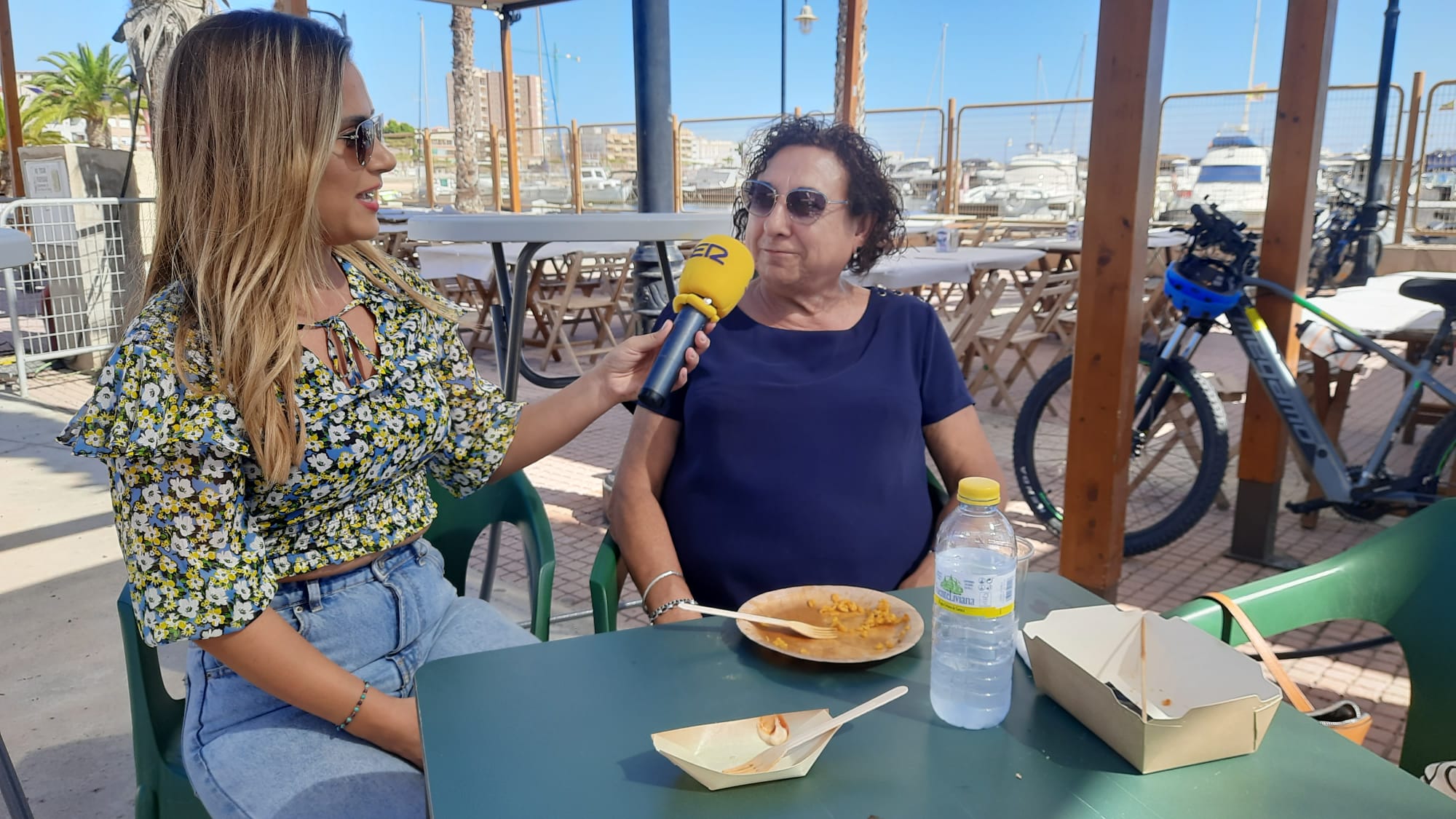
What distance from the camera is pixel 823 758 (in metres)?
1.09

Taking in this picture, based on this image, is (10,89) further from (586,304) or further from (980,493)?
(980,493)

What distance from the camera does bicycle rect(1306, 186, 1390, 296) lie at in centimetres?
426

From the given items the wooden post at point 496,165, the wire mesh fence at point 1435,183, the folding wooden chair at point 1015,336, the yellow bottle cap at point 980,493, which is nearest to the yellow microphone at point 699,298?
the yellow bottle cap at point 980,493

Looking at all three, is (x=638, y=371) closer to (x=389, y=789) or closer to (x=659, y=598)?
(x=659, y=598)

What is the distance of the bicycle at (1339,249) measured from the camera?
4.26 metres

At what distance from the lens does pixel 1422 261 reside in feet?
22.2

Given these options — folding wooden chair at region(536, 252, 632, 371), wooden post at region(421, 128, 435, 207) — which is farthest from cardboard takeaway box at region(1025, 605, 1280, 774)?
wooden post at region(421, 128, 435, 207)

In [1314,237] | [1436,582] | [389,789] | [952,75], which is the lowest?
[389,789]

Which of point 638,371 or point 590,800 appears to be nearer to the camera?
point 590,800

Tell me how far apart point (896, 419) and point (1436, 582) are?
97 centimetres

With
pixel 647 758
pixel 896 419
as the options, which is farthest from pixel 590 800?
pixel 896 419

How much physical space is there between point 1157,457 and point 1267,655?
3263 millimetres

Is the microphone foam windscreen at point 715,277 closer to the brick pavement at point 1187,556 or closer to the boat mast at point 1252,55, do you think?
the brick pavement at point 1187,556

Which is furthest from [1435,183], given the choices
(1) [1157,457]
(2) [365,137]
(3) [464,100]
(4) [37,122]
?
(4) [37,122]
